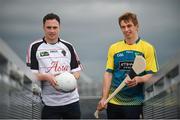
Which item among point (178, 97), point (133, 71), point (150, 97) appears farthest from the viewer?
point (150, 97)

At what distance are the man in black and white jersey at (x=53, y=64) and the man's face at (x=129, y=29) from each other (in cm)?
70

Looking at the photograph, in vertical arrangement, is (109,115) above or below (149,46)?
below

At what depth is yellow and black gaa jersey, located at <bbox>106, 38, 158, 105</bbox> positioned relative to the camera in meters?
7.44

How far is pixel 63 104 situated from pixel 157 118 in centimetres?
109

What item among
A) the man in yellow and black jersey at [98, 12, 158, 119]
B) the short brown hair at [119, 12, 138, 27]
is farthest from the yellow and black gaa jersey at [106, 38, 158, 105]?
the short brown hair at [119, 12, 138, 27]

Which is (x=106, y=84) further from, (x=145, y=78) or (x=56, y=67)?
(x=56, y=67)

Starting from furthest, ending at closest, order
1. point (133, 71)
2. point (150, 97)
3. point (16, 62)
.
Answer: point (150, 97) → point (133, 71) → point (16, 62)

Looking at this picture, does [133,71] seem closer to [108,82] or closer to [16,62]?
[108,82]

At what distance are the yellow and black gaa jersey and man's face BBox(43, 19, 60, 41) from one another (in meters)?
0.64

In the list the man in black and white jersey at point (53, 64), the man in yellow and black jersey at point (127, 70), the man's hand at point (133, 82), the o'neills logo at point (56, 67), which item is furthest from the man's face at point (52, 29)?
the man's hand at point (133, 82)

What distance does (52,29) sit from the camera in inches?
298

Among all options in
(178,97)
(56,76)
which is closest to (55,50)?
(56,76)

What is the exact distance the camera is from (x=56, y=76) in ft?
24.6

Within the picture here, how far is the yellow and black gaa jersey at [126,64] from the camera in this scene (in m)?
7.44
